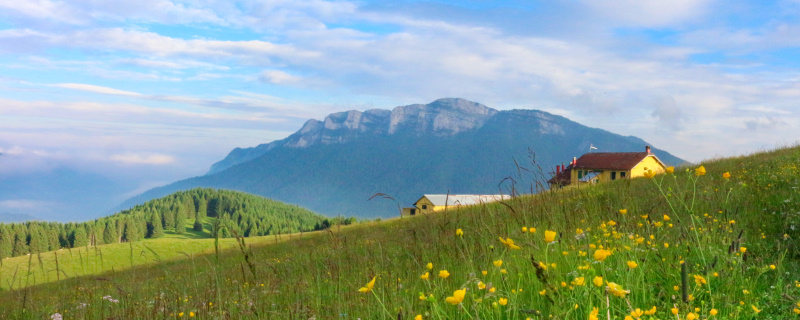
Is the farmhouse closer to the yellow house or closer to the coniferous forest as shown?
the yellow house

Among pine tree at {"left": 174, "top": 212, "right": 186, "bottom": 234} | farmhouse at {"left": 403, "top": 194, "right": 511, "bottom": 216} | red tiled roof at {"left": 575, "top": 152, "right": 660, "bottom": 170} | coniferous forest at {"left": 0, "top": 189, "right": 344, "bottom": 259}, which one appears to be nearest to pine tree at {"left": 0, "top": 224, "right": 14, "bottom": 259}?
coniferous forest at {"left": 0, "top": 189, "right": 344, "bottom": 259}

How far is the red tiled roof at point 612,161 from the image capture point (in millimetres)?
56594

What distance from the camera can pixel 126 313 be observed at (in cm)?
577

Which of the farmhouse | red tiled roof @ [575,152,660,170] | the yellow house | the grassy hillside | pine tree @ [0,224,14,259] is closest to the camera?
the grassy hillside

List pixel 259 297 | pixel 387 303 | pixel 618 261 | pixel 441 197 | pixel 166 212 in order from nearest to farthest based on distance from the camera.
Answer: pixel 618 261 < pixel 387 303 < pixel 259 297 < pixel 441 197 < pixel 166 212

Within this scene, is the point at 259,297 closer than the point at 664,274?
No

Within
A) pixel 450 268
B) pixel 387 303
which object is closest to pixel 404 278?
pixel 450 268

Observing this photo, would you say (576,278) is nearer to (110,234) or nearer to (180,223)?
(110,234)

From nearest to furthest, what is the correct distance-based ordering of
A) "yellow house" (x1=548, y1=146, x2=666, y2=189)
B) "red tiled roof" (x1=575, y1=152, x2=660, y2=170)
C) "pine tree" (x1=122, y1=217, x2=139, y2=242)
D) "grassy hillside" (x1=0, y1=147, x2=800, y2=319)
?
"grassy hillside" (x1=0, y1=147, x2=800, y2=319), "yellow house" (x1=548, y1=146, x2=666, y2=189), "red tiled roof" (x1=575, y1=152, x2=660, y2=170), "pine tree" (x1=122, y1=217, x2=139, y2=242)

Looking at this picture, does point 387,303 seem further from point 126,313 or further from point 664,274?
point 126,313

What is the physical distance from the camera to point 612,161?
5800 cm

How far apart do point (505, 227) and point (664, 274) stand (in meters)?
3.36

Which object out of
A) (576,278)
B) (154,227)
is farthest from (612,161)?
(154,227)

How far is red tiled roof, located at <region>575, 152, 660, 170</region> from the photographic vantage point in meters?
56.6
